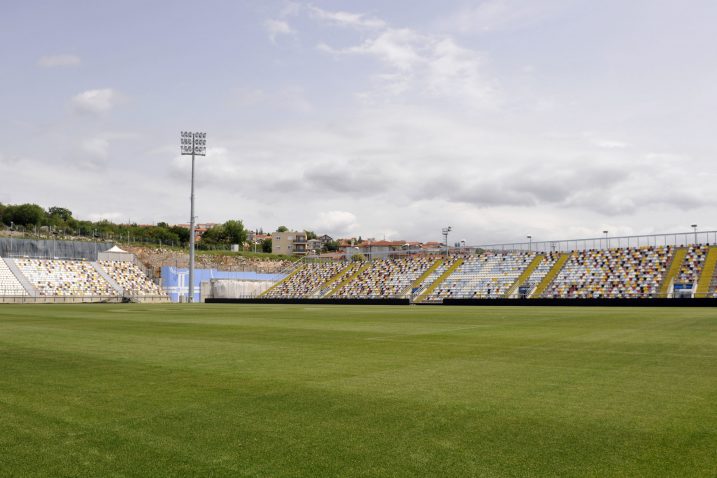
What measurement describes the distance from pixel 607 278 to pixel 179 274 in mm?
57128

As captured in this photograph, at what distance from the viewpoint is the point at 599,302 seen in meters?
48.6

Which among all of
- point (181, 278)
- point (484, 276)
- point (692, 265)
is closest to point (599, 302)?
point (692, 265)

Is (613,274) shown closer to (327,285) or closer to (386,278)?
(386,278)

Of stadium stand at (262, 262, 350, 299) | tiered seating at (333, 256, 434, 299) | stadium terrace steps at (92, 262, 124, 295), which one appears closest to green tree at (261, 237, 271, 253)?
stadium stand at (262, 262, 350, 299)

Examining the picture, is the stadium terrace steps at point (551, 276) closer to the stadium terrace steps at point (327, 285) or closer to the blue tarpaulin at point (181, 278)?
the stadium terrace steps at point (327, 285)

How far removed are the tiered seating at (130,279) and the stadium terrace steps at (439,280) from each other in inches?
1421

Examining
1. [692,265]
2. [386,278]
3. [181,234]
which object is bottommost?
[386,278]

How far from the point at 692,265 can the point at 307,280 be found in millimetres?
47545

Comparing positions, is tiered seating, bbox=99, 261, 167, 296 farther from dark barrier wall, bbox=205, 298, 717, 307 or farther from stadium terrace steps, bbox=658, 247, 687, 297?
stadium terrace steps, bbox=658, 247, 687, 297

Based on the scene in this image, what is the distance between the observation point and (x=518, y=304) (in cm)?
5219

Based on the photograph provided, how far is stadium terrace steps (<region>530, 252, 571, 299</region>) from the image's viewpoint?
60.2 meters

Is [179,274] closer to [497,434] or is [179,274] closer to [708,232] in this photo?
[708,232]

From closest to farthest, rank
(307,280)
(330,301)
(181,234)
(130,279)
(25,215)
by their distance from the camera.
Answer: (330,301) → (130,279) → (307,280) → (25,215) → (181,234)

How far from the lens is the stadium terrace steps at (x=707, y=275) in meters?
51.7
